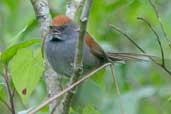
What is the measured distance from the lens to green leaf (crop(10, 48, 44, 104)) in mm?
2240

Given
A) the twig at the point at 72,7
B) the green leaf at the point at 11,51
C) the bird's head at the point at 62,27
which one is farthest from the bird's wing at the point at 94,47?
the green leaf at the point at 11,51

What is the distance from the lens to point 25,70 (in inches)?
89.2

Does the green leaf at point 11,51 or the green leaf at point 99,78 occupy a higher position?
the green leaf at point 11,51

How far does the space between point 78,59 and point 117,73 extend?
3.31ft

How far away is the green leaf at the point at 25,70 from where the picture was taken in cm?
224

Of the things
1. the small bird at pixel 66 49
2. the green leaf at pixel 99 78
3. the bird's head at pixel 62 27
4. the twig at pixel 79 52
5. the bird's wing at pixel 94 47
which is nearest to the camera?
the twig at pixel 79 52

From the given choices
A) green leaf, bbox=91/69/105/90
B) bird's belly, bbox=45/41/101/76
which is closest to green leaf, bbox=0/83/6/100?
green leaf, bbox=91/69/105/90

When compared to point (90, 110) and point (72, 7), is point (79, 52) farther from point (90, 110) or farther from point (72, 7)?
point (72, 7)

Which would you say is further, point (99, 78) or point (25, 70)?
point (99, 78)

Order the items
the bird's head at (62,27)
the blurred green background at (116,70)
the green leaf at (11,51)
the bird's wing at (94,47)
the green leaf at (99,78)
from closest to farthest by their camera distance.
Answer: the green leaf at (11,51) < the green leaf at (99,78) < the blurred green background at (116,70) < the bird's head at (62,27) < the bird's wing at (94,47)

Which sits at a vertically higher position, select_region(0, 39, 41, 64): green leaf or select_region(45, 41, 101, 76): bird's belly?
select_region(0, 39, 41, 64): green leaf

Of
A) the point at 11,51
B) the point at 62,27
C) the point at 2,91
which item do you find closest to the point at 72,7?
the point at 62,27

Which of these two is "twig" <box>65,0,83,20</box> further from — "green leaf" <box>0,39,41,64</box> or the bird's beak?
"green leaf" <box>0,39,41,64</box>

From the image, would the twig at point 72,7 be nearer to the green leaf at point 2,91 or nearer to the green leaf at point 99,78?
the green leaf at point 99,78
